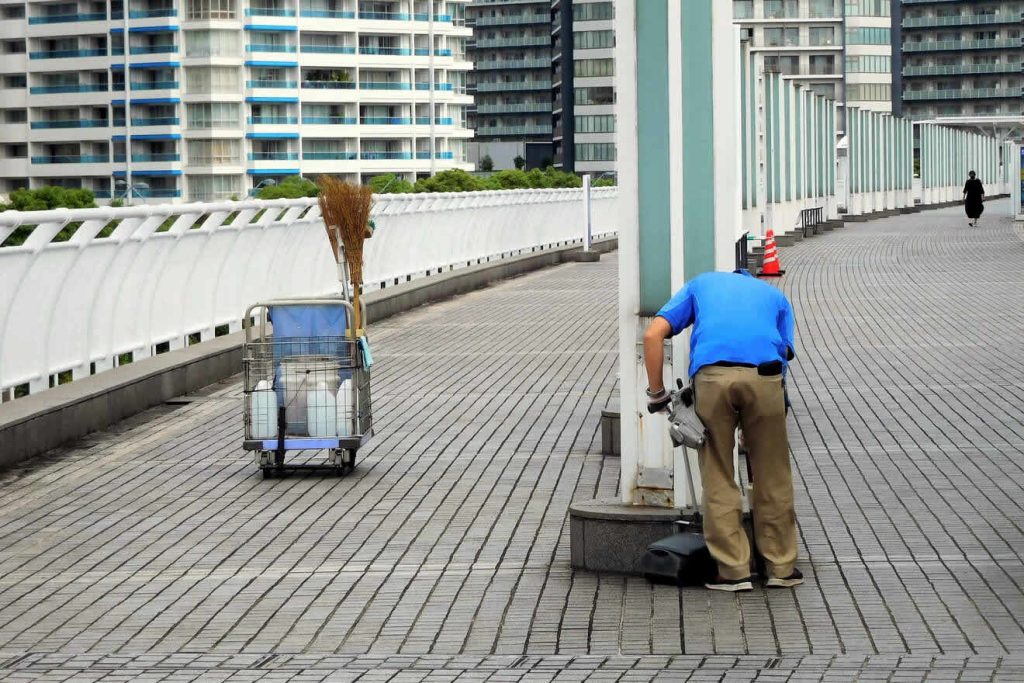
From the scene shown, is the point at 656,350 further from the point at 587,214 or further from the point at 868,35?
the point at 868,35

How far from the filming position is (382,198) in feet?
89.9

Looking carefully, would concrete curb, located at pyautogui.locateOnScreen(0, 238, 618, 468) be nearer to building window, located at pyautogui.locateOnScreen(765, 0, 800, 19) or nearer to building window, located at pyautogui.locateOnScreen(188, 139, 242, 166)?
building window, located at pyautogui.locateOnScreen(188, 139, 242, 166)

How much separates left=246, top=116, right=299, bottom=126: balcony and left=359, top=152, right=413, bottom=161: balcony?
6515 mm

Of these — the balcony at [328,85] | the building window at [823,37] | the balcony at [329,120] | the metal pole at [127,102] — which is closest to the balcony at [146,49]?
the metal pole at [127,102]

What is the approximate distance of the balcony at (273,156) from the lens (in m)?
130

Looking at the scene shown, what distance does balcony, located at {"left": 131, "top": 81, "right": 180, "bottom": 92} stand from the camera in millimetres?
128750

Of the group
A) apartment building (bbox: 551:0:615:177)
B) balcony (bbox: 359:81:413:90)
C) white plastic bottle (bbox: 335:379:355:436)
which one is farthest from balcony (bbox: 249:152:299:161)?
white plastic bottle (bbox: 335:379:355:436)

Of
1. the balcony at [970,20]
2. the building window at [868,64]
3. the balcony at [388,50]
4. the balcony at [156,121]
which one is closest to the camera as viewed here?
the balcony at [156,121]

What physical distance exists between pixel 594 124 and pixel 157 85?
2109 inches

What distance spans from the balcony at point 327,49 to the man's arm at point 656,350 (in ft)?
418

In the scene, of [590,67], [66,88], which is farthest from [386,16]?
[590,67]

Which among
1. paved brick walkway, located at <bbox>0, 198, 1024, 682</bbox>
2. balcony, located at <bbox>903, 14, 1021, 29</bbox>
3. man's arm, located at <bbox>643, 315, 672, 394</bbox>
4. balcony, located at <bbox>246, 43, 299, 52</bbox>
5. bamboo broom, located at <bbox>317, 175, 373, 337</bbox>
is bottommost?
paved brick walkway, located at <bbox>0, 198, 1024, 682</bbox>

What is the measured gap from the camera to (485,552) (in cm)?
909

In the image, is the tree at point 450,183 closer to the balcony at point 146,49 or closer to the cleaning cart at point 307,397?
the balcony at point 146,49
